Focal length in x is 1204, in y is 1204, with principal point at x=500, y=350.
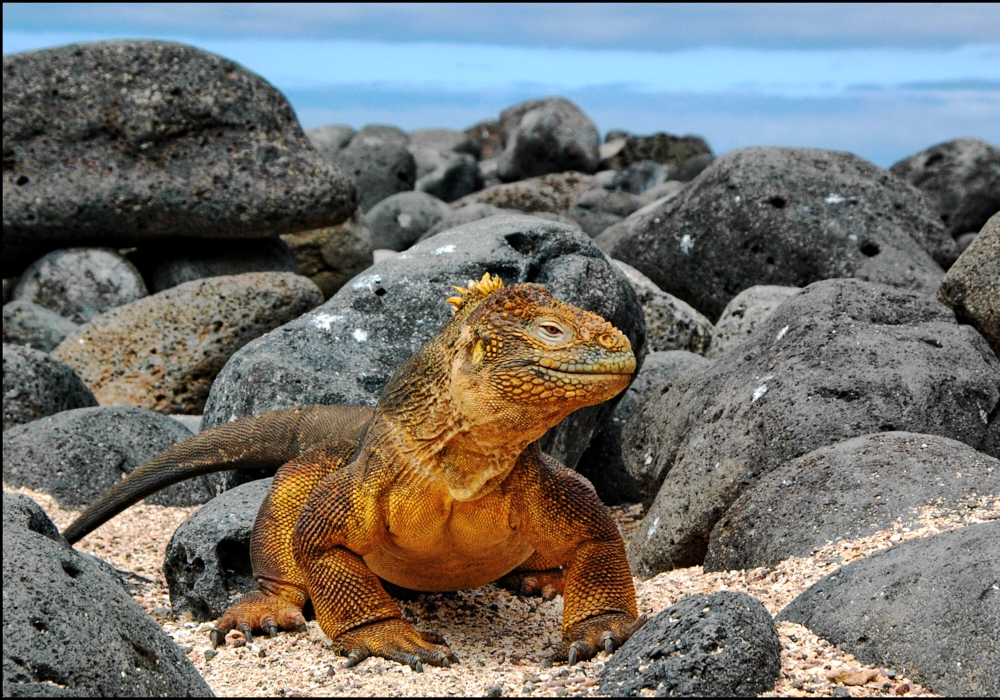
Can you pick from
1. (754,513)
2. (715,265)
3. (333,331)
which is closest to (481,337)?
(754,513)

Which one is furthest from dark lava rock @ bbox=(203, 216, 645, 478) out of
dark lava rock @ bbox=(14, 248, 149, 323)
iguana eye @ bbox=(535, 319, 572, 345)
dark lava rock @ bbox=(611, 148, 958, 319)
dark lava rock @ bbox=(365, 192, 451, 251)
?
dark lava rock @ bbox=(365, 192, 451, 251)

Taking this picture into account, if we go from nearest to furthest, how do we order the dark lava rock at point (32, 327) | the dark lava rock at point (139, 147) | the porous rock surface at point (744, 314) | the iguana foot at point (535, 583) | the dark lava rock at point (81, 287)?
the iguana foot at point (535, 583) < the porous rock surface at point (744, 314) < the dark lava rock at point (32, 327) < the dark lava rock at point (139, 147) < the dark lava rock at point (81, 287)

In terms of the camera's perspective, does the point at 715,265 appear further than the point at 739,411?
Yes

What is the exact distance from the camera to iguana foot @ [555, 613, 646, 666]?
15.1 ft

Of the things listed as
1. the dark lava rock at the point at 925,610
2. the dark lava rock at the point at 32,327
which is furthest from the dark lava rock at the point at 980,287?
the dark lava rock at the point at 32,327

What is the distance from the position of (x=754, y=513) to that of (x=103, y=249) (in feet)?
33.4

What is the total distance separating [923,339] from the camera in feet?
21.4

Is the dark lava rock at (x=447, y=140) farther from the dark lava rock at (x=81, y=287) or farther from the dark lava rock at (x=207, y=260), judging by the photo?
the dark lava rock at (x=81, y=287)

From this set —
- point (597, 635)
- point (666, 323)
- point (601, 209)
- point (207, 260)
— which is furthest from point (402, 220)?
point (597, 635)

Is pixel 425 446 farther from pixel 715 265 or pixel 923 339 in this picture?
pixel 715 265

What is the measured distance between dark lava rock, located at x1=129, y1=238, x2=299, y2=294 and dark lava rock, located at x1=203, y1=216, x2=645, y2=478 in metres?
6.78

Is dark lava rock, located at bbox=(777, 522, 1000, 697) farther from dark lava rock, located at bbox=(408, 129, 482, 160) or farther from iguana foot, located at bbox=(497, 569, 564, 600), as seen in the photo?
dark lava rock, located at bbox=(408, 129, 482, 160)

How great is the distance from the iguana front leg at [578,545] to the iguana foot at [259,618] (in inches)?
44.0

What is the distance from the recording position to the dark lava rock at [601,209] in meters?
20.2
